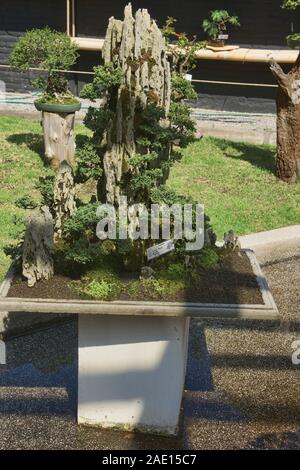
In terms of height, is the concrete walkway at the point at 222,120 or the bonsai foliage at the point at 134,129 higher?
the bonsai foliage at the point at 134,129

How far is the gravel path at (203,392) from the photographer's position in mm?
4977

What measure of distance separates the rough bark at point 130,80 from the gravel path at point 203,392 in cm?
185

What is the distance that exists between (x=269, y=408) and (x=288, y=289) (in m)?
2.46

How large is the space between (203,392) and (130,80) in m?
2.79

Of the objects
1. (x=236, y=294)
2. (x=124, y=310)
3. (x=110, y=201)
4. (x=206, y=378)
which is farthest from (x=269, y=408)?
(x=110, y=201)

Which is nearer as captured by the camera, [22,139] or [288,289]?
[288,289]

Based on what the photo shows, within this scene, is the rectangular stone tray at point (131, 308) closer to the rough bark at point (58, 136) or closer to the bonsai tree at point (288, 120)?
the rough bark at point (58, 136)

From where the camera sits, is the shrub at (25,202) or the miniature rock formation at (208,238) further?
the miniature rock formation at (208,238)

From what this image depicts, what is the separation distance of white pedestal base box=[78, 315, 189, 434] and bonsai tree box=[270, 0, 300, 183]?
6162 millimetres

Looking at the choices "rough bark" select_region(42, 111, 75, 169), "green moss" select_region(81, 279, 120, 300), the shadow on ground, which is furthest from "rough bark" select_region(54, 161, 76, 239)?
the shadow on ground

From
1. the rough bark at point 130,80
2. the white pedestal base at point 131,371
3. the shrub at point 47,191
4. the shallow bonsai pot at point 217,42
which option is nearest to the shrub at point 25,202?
the shrub at point 47,191

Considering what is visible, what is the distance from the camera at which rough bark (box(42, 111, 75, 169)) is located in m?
10.2

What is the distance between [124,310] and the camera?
4426 mm
